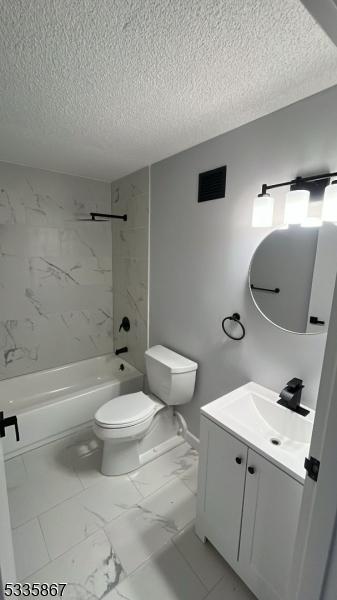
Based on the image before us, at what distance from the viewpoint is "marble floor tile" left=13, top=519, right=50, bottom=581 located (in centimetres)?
128

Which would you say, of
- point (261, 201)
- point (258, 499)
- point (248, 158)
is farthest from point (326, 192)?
point (258, 499)

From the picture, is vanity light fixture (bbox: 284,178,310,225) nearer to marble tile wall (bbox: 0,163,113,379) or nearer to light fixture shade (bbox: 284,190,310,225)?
light fixture shade (bbox: 284,190,310,225)

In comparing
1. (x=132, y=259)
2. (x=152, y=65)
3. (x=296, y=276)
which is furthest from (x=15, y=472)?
(x=152, y=65)

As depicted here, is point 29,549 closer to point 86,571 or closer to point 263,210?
point 86,571

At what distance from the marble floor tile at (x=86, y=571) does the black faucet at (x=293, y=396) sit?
116cm

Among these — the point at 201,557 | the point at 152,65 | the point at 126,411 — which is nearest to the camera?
A: the point at 152,65

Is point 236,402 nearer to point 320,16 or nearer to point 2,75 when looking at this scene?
point 320,16

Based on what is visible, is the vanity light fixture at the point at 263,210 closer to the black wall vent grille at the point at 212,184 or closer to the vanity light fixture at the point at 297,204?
the vanity light fixture at the point at 297,204

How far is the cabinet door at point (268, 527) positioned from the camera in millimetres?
988

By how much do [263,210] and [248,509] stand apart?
1378mm

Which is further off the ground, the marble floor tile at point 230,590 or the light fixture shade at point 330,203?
the light fixture shade at point 330,203

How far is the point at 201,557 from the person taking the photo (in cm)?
135

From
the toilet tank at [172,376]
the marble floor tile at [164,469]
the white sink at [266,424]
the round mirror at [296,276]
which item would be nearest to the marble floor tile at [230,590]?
the marble floor tile at [164,469]

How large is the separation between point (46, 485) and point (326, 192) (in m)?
2.35
